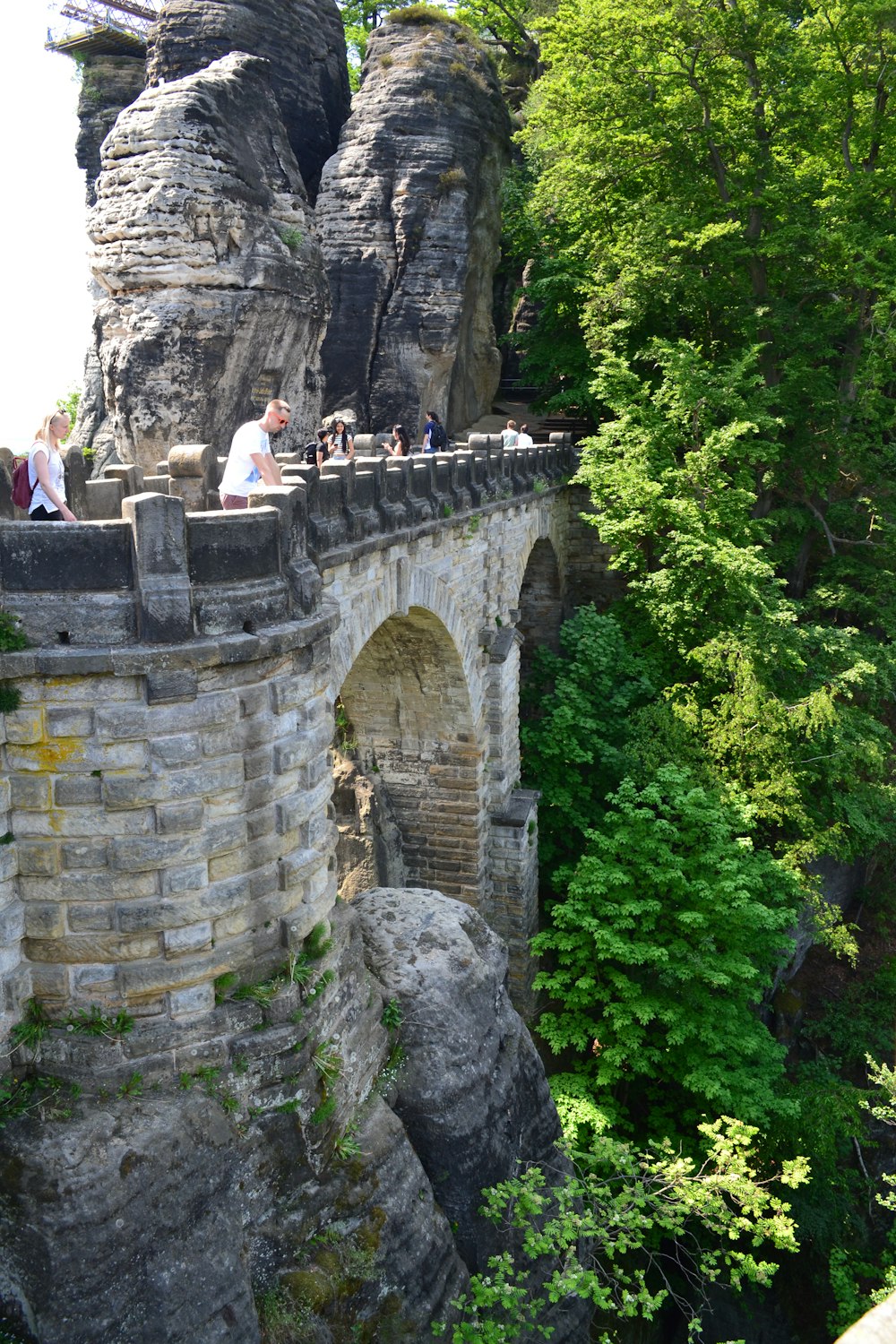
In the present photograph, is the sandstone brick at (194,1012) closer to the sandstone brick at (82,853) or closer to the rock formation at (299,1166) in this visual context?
the rock formation at (299,1166)

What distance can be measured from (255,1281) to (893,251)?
1854 cm

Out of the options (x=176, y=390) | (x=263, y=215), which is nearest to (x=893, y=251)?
(x=263, y=215)

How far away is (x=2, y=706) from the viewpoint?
4.84 m

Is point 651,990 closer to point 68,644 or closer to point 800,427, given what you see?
point 68,644

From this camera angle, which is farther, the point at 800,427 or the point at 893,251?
the point at 800,427

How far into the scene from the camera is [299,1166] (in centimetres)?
575

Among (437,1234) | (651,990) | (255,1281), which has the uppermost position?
(255,1281)

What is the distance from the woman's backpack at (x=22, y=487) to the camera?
21.5 feet

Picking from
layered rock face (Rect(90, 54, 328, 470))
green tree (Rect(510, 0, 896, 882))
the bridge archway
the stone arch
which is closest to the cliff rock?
the bridge archway

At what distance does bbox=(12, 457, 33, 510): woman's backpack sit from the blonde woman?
0.04 meters

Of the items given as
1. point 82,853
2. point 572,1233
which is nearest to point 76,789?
point 82,853

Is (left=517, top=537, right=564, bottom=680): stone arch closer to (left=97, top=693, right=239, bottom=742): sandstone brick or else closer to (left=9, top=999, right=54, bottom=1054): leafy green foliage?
(left=97, top=693, right=239, bottom=742): sandstone brick

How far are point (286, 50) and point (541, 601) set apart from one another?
1312 centimetres

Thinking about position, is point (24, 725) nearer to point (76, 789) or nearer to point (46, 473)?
point (76, 789)
